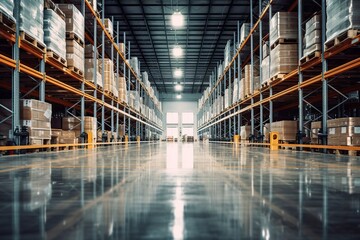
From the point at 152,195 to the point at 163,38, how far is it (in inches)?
828

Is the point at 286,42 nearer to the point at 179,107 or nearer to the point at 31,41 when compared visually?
the point at 31,41

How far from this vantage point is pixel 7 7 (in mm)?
5930

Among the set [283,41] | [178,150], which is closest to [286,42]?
[283,41]

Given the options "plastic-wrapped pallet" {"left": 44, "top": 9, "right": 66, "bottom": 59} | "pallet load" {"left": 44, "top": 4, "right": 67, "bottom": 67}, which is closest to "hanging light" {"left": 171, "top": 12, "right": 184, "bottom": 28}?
"pallet load" {"left": 44, "top": 4, "right": 67, "bottom": 67}

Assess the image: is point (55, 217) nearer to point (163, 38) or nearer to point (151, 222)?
point (151, 222)

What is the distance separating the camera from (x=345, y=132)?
6867 millimetres

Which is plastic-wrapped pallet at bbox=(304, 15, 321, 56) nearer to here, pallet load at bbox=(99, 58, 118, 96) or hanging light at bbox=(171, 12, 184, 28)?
pallet load at bbox=(99, 58, 118, 96)

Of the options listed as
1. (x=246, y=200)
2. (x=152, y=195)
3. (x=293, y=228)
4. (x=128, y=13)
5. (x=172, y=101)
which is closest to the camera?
(x=293, y=228)

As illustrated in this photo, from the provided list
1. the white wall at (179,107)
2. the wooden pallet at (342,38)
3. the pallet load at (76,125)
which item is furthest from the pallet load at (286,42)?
the white wall at (179,107)

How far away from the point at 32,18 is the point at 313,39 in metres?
6.49

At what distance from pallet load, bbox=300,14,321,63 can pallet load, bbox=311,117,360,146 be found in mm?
1734

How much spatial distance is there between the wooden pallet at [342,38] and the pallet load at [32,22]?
637cm

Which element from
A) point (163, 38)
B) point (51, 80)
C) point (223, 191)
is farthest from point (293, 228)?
point (163, 38)

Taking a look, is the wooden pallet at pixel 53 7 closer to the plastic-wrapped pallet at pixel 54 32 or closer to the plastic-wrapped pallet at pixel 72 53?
the plastic-wrapped pallet at pixel 54 32
